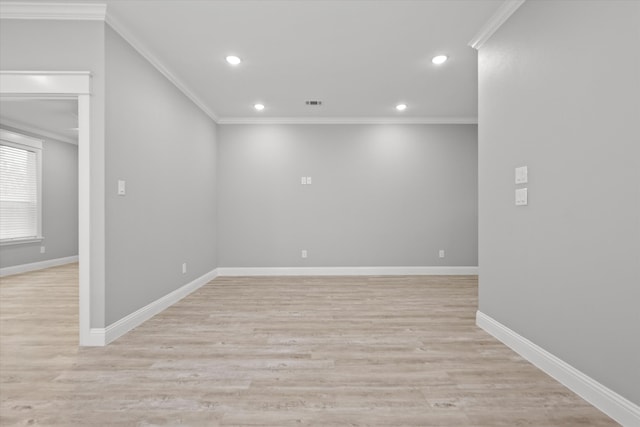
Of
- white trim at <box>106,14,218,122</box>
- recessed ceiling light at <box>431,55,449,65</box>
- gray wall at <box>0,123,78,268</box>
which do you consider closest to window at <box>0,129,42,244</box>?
gray wall at <box>0,123,78,268</box>

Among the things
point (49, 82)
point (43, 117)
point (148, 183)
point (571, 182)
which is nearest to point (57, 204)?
point (43, 117)

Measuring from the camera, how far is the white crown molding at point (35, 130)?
5.74 meters

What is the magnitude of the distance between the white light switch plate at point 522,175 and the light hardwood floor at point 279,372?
134cm

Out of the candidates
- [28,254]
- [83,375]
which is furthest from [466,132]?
[28,254]

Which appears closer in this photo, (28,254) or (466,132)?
(466,132)

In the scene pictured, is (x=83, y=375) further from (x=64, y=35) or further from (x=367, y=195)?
(x=367, y=195)

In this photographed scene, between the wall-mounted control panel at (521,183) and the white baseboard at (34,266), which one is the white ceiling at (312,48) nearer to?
the wall-mounted control panel at (521,183)

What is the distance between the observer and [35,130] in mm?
6262

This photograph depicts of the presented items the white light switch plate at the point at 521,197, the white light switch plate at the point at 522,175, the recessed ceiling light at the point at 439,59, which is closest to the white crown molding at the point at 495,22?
the recessed ceiling light at the point at 439,59

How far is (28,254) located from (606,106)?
339 inches

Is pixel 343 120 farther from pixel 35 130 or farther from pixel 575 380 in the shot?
pixel 35 130

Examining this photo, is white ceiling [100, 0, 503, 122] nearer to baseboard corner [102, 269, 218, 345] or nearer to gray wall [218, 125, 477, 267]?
gray wall [218, 125, 477, 267]

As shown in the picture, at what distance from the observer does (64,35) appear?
2.56 metres

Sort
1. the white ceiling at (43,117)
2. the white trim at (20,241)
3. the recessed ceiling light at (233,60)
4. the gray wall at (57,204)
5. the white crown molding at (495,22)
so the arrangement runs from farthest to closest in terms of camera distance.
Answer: the gray wall at (57,204) → the white trim at (20,241) → the white ceiling at (43,117) → the recessed ceiling light at (233,60) → the white crown molding at (495,22)
